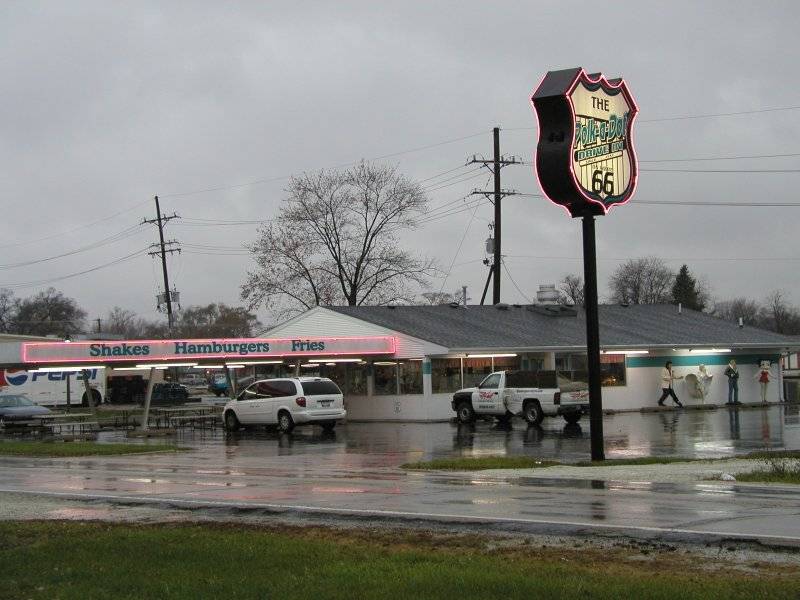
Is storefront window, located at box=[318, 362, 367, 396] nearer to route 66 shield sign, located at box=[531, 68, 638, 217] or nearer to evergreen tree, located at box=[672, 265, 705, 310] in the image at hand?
route 66 shield sign, located at box=[531, 68, 638, 217]

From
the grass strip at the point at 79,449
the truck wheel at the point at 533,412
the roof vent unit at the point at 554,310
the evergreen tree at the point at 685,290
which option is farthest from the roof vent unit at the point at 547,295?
the evergreen tree at the point at 685,290

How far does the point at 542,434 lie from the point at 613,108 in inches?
447

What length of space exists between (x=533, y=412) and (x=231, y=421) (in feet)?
34.3

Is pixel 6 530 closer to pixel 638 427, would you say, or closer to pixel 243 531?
pixel 243 531

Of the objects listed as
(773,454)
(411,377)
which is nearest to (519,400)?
(411,377)

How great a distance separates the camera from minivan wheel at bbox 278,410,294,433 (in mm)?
34031

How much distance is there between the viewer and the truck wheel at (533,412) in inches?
1351

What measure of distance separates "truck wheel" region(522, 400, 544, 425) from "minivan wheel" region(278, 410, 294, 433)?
773 cm

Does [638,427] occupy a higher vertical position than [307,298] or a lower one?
lower

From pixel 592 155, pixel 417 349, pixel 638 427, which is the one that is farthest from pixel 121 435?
pixel 592 155

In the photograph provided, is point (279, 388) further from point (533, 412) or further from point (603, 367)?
point (603, 367)

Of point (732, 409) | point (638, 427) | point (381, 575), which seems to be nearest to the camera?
point (381, 575)

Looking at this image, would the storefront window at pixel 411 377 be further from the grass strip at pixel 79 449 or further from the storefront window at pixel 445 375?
the grass strip at pixel 79 449

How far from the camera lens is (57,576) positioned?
8859 millimetres
